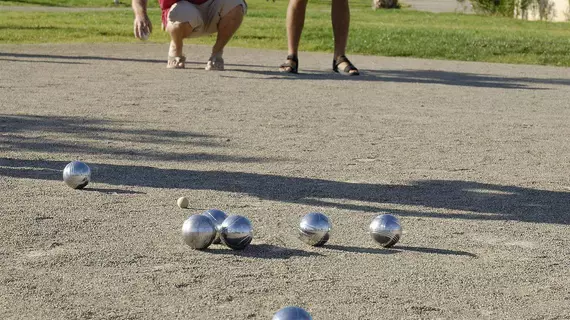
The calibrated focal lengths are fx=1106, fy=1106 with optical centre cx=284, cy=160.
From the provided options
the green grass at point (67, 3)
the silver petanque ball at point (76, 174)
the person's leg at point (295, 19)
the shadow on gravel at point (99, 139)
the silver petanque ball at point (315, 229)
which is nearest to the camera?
the silver petanque ball at point (315, 229)

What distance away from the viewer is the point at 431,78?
12633 millimetres

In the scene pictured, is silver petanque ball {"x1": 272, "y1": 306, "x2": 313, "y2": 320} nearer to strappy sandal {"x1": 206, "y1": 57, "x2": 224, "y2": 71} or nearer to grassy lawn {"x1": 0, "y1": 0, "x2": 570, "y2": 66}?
strappy sandal {"x1": 206, "y1": 57, "x2": 224, "y2": 71}

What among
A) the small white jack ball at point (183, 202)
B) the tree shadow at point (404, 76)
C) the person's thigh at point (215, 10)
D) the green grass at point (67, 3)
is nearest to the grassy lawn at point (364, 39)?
the tree shadow at point (404, 76)

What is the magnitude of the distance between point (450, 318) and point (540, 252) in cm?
113

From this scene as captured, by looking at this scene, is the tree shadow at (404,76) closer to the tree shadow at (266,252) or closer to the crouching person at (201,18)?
the crouching person at (201,18)

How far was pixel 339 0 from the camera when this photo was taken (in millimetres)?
11805

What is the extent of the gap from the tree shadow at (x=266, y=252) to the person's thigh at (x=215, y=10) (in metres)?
7.41

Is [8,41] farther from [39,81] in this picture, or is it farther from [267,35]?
[39,81]

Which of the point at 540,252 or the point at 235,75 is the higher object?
the point at 540,252

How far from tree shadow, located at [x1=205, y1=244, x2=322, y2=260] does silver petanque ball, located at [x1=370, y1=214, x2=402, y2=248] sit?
0.27m

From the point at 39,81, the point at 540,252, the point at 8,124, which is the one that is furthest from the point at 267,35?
the point at 540,252

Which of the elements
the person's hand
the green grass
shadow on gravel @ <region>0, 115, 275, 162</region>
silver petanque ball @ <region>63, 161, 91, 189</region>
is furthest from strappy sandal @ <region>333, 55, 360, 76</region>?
the green grass

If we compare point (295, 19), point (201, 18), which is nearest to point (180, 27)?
point (201, 18)

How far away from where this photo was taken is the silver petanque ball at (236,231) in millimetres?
4520
